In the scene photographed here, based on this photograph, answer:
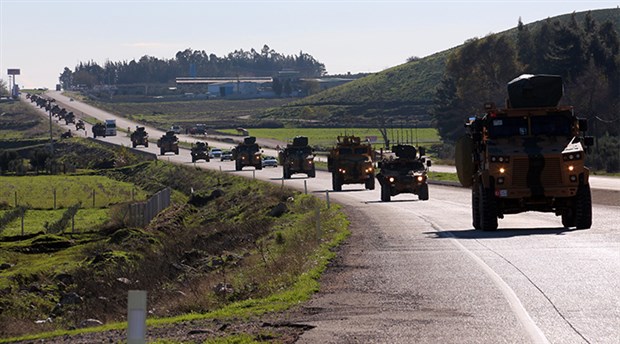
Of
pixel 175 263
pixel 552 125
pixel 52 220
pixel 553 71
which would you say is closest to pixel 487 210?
pixel 552 125

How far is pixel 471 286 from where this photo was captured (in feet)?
64.2

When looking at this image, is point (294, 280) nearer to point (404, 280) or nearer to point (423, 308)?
point (404, 280)

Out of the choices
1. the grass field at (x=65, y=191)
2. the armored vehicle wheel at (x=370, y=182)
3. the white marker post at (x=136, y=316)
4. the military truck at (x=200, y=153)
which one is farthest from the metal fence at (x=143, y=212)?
the military truck at (x=200, y=153)

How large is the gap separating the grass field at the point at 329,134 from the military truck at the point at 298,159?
5698cm

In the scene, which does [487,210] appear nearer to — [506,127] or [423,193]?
[506,127]

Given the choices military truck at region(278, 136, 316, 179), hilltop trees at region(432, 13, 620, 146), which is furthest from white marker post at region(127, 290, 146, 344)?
hilltop trees at region(432, 13, 620, 146)

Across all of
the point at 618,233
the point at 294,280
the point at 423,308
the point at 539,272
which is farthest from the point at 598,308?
the point at 618,233

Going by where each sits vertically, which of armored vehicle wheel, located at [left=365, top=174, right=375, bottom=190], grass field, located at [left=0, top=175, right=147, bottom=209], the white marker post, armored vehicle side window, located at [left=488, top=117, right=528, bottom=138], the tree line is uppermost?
the tree line

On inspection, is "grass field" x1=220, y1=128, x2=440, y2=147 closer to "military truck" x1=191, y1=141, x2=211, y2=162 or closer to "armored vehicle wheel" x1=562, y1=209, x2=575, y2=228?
"military truck" x1=191, y1=141, x2=211, y2=162

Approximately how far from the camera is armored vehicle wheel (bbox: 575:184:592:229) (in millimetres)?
29688

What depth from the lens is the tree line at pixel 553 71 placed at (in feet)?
322

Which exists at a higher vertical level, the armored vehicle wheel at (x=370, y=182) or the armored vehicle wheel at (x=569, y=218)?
A: the armored vehicle wheel at (x=569, y=218)

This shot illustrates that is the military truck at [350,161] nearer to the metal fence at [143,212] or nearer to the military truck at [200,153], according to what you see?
the metal fence at [143,212]

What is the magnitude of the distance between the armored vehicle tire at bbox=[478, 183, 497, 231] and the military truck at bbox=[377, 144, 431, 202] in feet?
70.3
